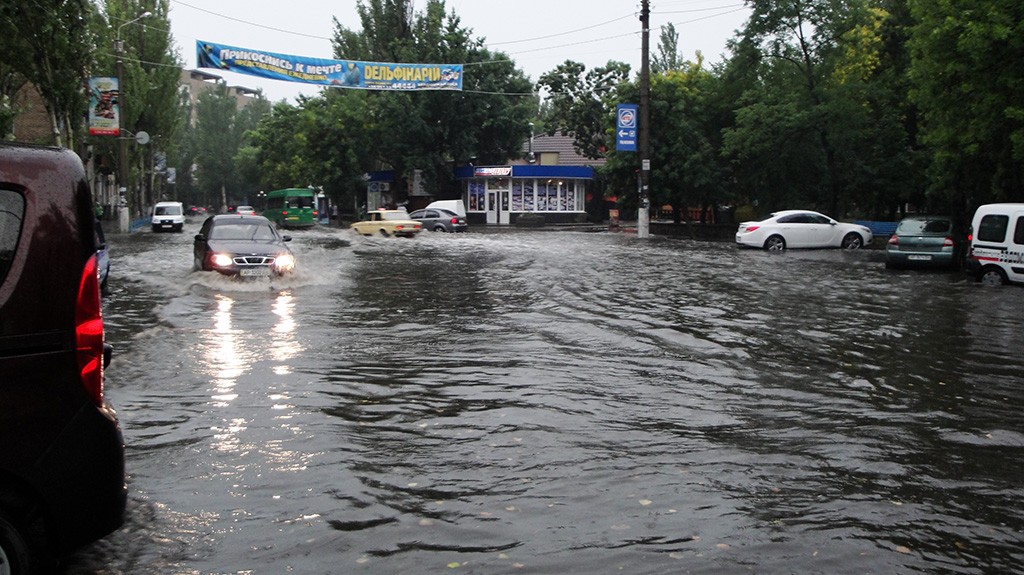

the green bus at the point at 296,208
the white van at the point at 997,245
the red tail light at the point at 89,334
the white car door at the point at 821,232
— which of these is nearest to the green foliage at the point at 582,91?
the green bus at the point at 296,208

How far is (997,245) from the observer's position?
19.6 metres

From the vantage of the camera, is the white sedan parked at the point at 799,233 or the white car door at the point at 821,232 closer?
the white sedan parked at the point at 799,233

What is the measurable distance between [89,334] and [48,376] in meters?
0.27

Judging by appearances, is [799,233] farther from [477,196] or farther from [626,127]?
[477,196]

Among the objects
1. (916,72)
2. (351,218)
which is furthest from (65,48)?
(351,218)

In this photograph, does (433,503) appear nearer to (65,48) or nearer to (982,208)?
(982,208)

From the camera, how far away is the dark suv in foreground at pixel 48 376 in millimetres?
3902

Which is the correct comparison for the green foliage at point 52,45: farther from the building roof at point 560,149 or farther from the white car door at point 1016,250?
the building roof at point 560,149

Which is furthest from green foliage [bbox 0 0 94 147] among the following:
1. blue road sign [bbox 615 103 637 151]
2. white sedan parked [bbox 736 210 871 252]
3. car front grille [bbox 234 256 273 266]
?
white sedan parked [bbox 736 210 871 252]

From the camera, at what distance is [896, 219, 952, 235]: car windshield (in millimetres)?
24484

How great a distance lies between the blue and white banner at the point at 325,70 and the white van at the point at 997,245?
2713cm

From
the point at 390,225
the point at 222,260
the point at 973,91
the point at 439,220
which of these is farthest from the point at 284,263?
the point at 439,220

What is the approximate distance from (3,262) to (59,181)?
0.45 meters

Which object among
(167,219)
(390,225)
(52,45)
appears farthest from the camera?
(167,219)
